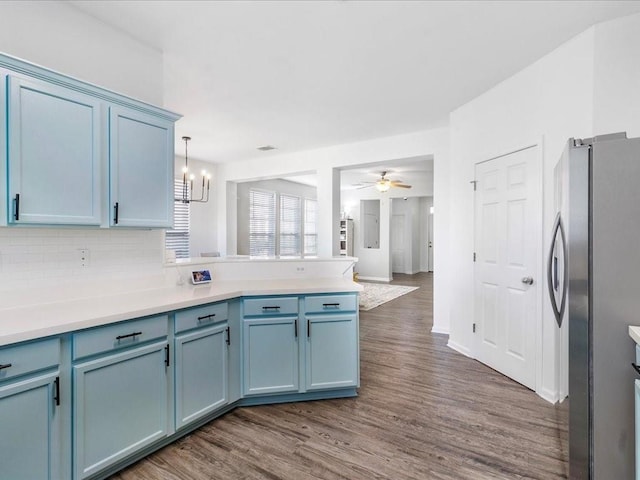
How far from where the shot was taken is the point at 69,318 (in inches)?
66.9

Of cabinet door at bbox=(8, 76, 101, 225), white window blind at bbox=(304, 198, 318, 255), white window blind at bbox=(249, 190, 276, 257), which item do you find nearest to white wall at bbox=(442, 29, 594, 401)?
cabinet door at bbox=(8, 76, 101, 225)

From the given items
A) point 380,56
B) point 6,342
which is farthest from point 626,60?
point 6,342

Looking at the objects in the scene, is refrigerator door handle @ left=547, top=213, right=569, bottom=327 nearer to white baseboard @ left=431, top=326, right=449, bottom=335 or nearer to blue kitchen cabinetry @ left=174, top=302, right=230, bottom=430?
blue kitchen cabinetry @ left=174, top=302, right=230, bottom=430

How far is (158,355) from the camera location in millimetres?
2043

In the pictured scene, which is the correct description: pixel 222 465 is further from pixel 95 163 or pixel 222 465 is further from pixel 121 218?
pixel 95 163

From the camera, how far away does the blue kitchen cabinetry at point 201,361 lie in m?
2.17

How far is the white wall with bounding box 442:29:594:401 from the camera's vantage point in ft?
8.43

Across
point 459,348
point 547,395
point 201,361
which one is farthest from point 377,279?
point 201,361

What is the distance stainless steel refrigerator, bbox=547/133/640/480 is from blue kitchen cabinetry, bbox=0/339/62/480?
2447mm

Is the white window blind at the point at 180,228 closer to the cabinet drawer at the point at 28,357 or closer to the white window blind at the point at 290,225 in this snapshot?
the white window blind at the point at 290,225

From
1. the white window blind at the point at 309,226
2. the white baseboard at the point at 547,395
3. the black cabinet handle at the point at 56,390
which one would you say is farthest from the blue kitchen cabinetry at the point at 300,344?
the white window blind at the point at 309,226

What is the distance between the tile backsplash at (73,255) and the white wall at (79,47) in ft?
3.44

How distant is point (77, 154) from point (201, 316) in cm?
123

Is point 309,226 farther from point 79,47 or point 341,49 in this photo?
point 79,47
